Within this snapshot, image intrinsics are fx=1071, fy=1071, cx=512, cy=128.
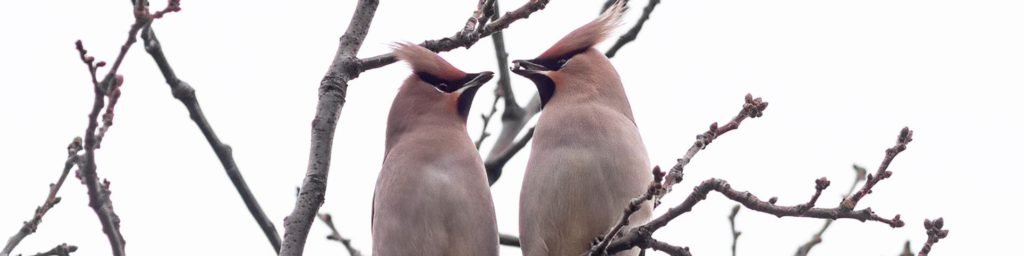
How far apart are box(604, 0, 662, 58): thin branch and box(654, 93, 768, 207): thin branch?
1.86m

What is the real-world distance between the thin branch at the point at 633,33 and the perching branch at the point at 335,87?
1.40 m

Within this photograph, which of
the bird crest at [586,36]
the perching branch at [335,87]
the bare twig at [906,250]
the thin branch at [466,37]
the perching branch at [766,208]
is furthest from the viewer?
the bird crest at [586,36]

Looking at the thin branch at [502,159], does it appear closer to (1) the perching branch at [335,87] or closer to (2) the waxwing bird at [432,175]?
(2) the waxwing bird at [432,175]

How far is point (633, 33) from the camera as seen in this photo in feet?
18.6

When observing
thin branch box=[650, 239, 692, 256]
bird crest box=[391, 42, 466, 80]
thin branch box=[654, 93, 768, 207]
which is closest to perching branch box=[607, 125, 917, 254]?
thin branch box=[650, 239, 692, 256]

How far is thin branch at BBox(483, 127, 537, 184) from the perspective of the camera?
213 inches

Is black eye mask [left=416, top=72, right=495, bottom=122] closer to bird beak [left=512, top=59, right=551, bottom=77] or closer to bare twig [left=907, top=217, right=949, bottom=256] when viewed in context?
bird beak [left=512, top=59, right=551, bottom=77]

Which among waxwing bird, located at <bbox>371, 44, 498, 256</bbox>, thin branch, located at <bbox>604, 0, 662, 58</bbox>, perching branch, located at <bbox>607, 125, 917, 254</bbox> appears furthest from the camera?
thin branch, located at <bbox>604, 0, 662, 58</bbox>

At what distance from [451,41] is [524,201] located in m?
0.71

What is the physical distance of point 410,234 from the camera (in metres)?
4.25

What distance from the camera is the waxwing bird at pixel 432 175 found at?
4262mm

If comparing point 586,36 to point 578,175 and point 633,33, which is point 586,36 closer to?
point 633,33

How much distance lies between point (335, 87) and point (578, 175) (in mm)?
997

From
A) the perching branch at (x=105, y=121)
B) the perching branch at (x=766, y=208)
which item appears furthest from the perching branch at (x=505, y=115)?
the perching branch at (x=105, y=121)
